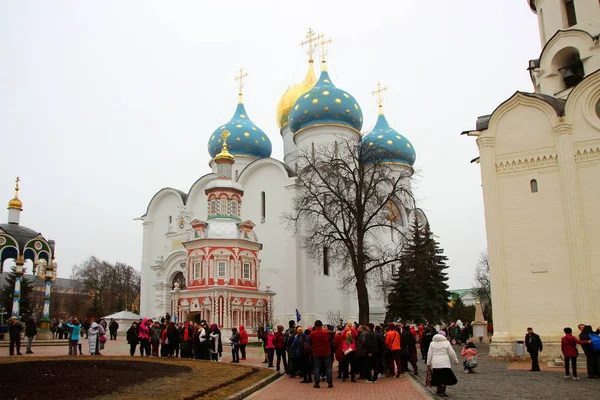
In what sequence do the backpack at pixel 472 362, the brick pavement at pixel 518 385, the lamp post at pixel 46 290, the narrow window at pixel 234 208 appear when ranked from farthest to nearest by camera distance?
the narrow window at pixel 234 208 < the lamp post at pixel 46 290 < the backpack at pixel 472 362 < the brick pavement at pixel 518 385

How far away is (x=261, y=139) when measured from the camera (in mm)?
37719

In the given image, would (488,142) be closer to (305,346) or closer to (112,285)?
(305,346)

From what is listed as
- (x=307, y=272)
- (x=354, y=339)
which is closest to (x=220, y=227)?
(x=307, y=272)

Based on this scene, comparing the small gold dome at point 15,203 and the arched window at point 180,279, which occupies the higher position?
the small gold dome at point 15,203

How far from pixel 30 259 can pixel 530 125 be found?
24.7 metres

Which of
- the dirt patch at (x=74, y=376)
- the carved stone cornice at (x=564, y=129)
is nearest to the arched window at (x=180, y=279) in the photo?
the dirt patch at (x=74, y=376)

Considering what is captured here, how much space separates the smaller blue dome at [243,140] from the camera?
3700 cm

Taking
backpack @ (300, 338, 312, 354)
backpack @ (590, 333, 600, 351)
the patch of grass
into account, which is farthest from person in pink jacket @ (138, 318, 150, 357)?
backpack @ (590, 333, 600, 351)

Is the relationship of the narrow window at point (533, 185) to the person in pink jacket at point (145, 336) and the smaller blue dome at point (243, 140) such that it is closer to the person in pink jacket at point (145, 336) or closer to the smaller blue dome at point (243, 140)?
the person in pink jacket at point (145, 336)

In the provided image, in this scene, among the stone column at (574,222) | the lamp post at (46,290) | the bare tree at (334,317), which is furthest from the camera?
the bare tree at (334,317)

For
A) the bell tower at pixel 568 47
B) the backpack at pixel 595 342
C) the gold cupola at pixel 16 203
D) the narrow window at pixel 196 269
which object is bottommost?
the backpack at pixel 595 342

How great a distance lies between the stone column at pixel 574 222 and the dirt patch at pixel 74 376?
36.4 feet

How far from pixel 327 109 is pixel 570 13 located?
15671mm

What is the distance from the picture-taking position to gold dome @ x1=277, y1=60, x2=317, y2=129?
40.7 m
